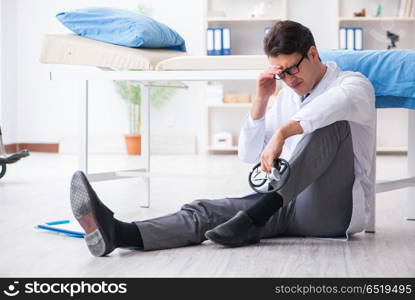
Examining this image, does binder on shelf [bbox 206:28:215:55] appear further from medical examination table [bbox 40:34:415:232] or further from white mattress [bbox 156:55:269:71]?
white mattress [bbox 156:55:269:71]

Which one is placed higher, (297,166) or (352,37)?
(352,37)

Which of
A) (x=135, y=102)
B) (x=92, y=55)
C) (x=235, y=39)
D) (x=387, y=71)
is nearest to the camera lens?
(x=387, y=71)

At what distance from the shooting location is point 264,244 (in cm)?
211

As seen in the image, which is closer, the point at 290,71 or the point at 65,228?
the point at 290,71

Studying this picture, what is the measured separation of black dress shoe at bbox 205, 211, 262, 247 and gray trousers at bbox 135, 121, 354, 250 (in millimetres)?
66

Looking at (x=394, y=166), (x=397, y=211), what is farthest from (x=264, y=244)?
(x=394, y=166)

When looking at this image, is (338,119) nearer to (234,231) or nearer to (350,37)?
(234,231)

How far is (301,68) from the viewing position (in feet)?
6.61

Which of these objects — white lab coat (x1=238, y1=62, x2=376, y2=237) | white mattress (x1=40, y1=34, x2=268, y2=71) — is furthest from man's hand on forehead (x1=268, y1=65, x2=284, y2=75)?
white mattress (x1=40, y1=34, x2=268, y2=71)

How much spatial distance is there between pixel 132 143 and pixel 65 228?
4.02 m

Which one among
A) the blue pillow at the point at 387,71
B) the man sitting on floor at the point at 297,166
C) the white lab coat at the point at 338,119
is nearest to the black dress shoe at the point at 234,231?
the man sitting on floor at the point at 297,166

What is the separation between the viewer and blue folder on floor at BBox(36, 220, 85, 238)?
2.27 meters

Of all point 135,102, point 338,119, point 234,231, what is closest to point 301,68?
point 338,119

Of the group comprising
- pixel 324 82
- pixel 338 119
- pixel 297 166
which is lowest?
pixel 297 166
